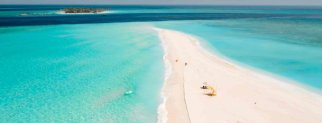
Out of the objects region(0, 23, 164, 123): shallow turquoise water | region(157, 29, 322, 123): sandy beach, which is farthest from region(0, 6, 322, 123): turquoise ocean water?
region(157, 29, 322, 123): sandy beach

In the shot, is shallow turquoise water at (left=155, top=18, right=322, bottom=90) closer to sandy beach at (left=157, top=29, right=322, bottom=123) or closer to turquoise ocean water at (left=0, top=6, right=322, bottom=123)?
turquoise ocean water at (left=0, top=6, right=322, bottom=123)

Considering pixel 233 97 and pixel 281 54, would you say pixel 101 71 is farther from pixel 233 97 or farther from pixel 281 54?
pixel 281 54

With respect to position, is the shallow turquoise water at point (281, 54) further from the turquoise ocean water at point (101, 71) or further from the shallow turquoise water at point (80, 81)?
the shallow turquoise water at point (80, 81)

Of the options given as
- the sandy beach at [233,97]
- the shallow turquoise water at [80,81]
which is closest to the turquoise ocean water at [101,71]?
the shallow turquoise water at [80,81]

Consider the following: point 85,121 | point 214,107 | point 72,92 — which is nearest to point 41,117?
point 85,121

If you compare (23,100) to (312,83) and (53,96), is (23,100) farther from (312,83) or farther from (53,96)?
(312,83)
